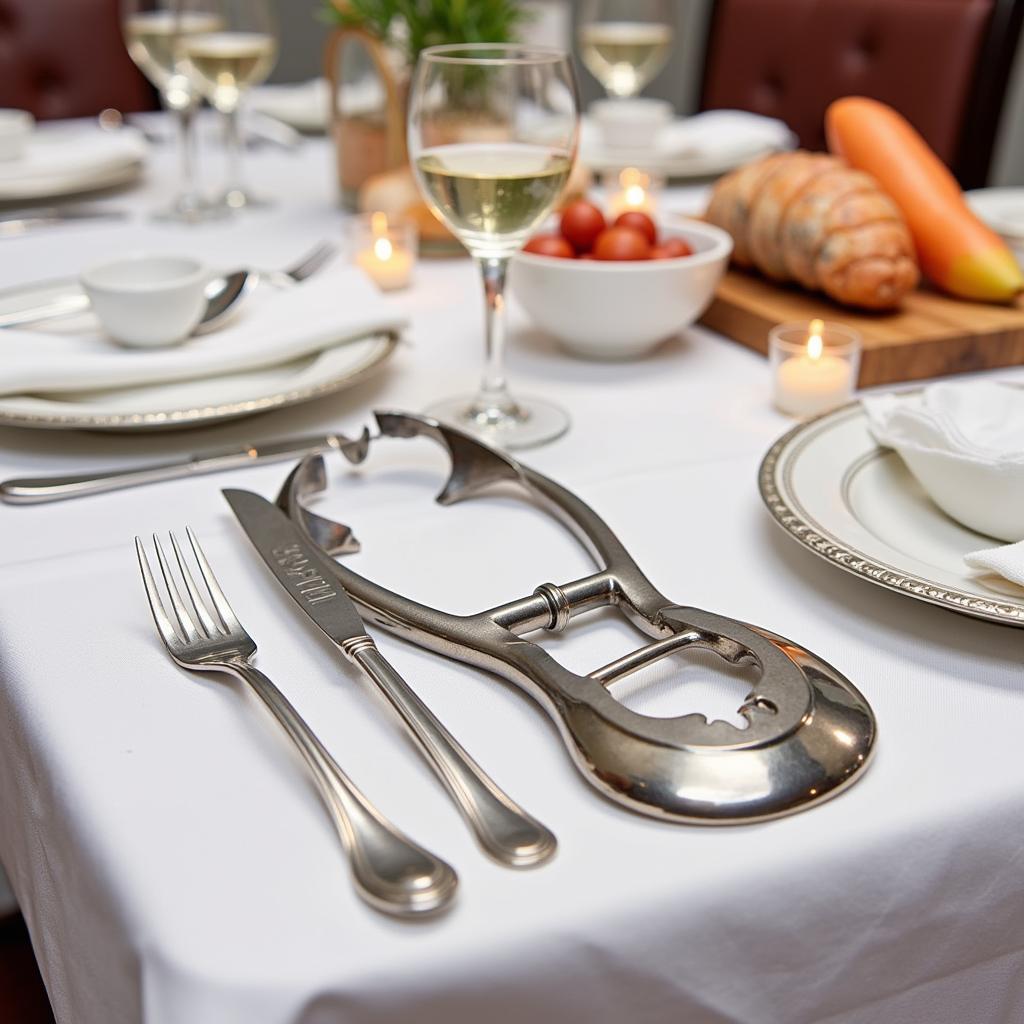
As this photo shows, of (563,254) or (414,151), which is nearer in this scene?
(414,151)

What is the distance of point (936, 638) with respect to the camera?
1.73 feet

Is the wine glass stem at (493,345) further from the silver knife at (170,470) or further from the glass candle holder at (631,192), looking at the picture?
the glass candle holder at (631,192)

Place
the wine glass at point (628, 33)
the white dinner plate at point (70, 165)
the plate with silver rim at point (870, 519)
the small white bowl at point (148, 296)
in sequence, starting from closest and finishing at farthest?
the plate with silver rim at point (870, 519) → the small white bowl at point (148, 296) → the white dinner plate at point (70, 165) → the wine glass at point (628, 33)

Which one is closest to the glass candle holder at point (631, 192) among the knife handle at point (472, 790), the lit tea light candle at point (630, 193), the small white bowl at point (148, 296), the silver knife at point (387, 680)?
the lit tea light candle at point (630, 193)

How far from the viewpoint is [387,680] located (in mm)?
457

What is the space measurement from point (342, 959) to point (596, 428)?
0.49m

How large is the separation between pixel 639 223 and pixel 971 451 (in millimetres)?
423

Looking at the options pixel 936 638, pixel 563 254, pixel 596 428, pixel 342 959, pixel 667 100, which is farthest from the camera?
pixel 667 100

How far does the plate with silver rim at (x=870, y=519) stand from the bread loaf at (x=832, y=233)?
0.25m

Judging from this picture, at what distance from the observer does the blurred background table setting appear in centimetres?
38

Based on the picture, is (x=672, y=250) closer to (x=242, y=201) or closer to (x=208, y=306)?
(x=208, y=306)

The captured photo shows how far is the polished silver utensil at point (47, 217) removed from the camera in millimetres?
1245

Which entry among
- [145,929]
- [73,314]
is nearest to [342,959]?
[145,929]

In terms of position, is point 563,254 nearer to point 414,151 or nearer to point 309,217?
point 414,151
